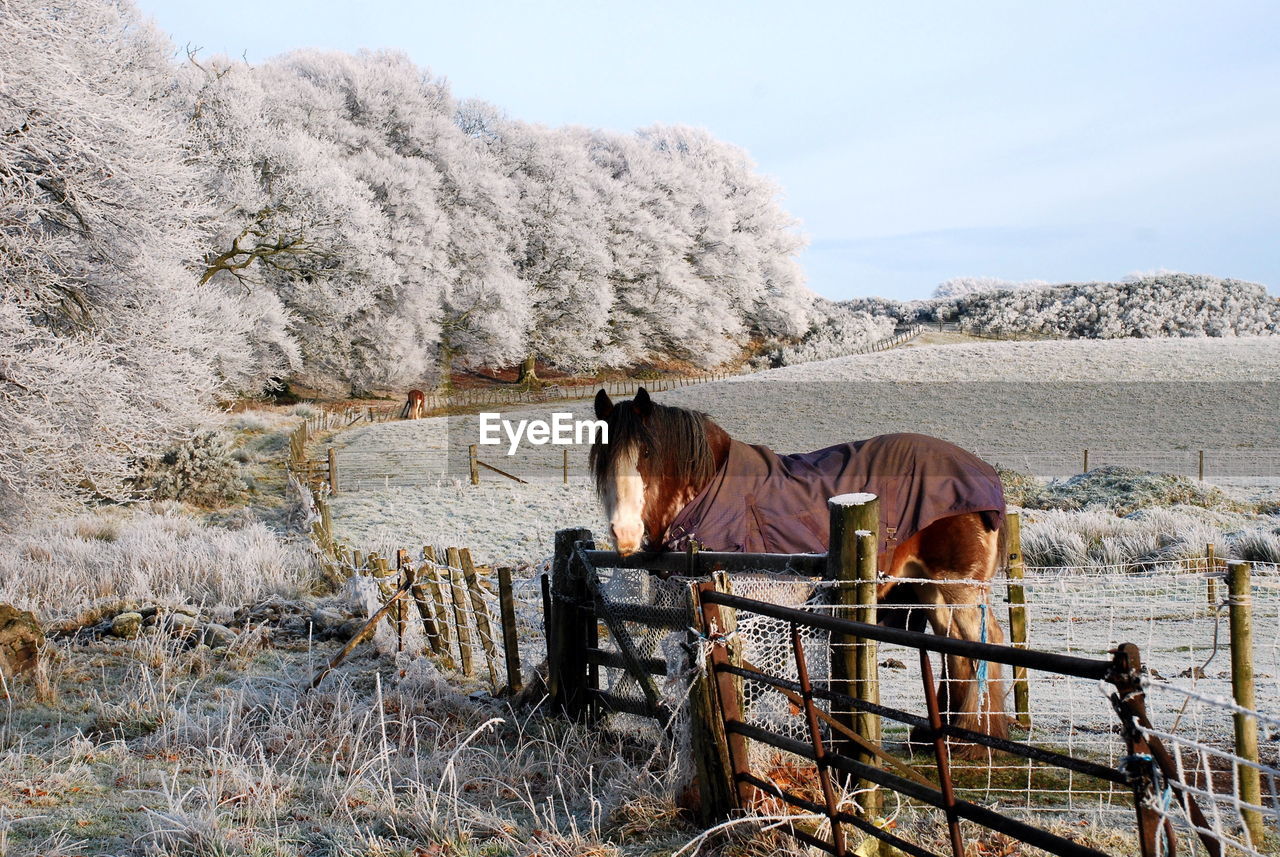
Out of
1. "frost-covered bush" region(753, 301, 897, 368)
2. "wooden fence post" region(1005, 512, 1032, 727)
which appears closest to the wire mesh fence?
"wooden fence post" region(1005, 512, 1032, 727)

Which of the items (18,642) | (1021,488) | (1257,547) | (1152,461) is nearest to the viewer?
(18,642)

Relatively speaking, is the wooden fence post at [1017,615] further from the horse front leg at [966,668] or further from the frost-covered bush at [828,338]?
the frost-covered bush at [828,338]

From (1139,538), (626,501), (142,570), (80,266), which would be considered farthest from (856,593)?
(1139,538)

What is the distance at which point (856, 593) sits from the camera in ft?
12.1

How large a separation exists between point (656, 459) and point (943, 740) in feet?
7.34

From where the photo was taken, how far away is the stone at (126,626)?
741 cm

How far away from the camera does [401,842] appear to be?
3574mm

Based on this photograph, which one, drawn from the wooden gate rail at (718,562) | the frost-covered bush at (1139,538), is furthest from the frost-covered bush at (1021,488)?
the wooden gate rail at (718,562)

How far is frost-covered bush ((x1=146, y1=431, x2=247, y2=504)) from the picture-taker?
18172 millimetres

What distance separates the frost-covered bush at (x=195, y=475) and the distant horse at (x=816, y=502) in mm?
15662

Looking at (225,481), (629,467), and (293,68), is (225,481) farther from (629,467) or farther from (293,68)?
(293,68)

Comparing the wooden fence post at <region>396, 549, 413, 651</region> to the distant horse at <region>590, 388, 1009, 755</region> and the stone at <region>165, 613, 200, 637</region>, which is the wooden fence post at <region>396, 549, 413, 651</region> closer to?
the stone at <region>165, 613, 200, 637</region>

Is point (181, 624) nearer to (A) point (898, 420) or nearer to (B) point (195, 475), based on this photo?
(B) point (195, 475)

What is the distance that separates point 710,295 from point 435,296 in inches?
588
